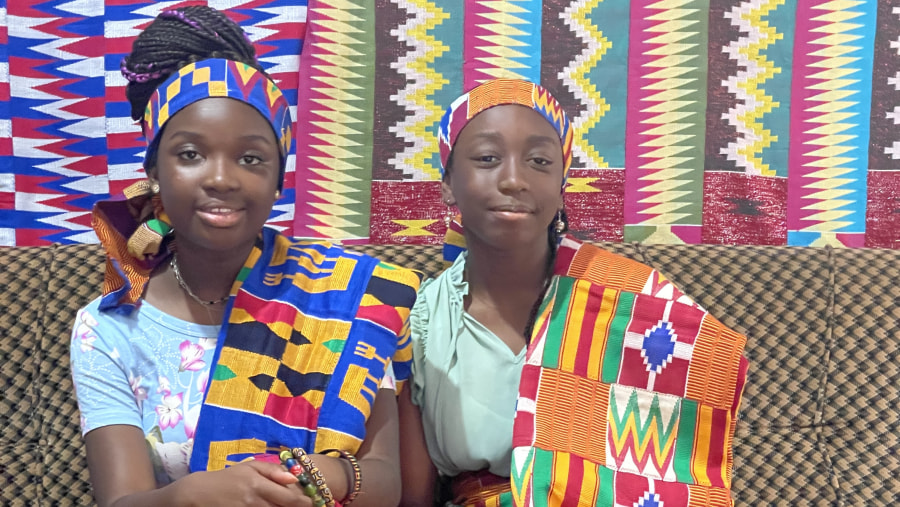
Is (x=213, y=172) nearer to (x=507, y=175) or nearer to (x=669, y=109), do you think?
(x=507, y=175)

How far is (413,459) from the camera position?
174 cm

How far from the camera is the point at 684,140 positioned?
7.97 feet

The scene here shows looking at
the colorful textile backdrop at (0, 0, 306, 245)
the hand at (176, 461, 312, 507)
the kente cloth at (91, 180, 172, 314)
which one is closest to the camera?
the hand at (176, 461, 312, 507)

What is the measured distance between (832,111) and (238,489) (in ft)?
6.87

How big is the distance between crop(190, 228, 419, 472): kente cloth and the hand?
140mm

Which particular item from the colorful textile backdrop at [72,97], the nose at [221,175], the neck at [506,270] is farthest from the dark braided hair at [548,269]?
the colorful textile backdrop at [72,97]

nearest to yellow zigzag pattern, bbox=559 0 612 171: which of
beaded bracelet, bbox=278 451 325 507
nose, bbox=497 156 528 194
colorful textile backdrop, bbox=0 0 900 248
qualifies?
colorful textile backdrop, bbox=0 0 900 248

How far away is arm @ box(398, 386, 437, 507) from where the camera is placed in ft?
5.69

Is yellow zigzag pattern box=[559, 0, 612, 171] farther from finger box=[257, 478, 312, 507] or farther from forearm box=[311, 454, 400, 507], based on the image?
finger box=[257, 478, 312, 507]

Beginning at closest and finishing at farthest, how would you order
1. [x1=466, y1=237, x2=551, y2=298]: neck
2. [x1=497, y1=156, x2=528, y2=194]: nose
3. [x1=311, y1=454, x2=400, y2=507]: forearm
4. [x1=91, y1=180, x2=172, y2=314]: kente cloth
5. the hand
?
the hand < [x1=311, y1=454, x2=400, y2=507]: forearm < [x1=91, y1=180, x2=172, y2=314]: kente cloth < [x1=497, y1=156, x2=528, y2=194]: nose < [x1=466, y1=237, x2=551, y2=298]: neck

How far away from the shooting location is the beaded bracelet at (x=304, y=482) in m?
1.33

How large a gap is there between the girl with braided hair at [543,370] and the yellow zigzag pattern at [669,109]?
25.6 inches

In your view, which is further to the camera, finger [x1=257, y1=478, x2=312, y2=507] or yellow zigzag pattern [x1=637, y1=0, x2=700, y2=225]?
yellow zigzag pattern [x1=637, y1=0, x2=700, y2=225]

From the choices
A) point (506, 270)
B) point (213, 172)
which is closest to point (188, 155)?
point (213, 172)
